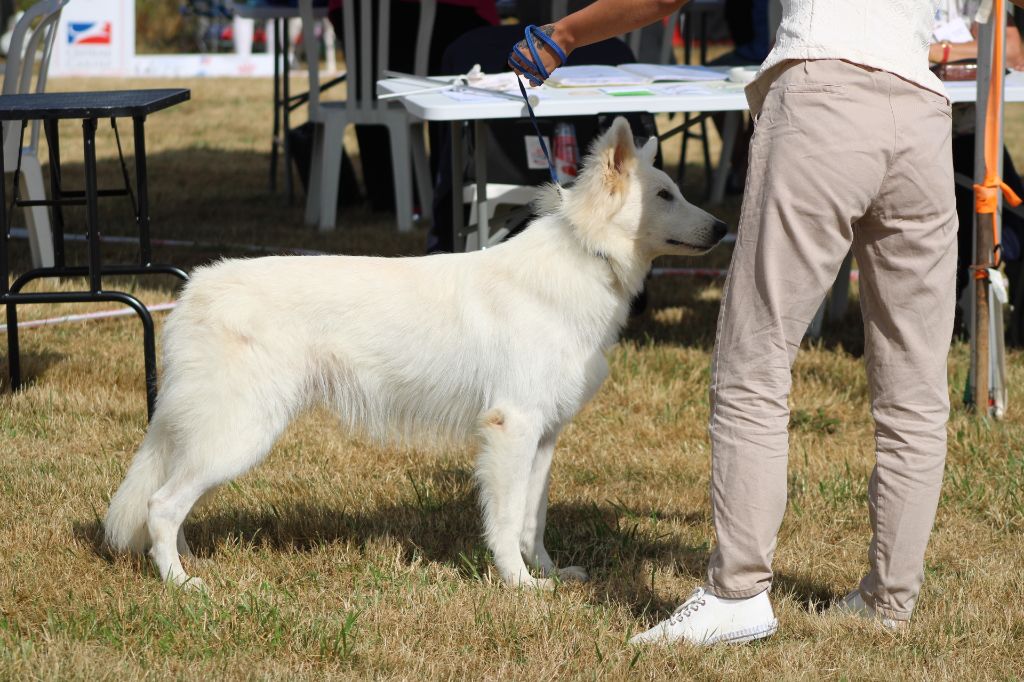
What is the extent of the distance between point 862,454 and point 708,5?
6792 millimetres

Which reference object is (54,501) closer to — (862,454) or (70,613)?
(70,613)

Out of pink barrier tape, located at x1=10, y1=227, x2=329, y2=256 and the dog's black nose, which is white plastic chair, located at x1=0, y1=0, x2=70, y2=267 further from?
the dog's black nose

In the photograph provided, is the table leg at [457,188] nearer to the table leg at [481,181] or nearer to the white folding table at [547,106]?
the white folding table at [547,106]

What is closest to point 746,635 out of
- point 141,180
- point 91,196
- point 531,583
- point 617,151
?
point 531,583

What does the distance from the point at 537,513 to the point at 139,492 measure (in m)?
1.04

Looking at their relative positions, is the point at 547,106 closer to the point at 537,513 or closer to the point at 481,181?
the point at 481,181

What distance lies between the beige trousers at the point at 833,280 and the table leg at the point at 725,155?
6516 mm

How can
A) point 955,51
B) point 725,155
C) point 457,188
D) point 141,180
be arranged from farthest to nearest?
point 725,155
point 457,188
point 955,51
point 141,180

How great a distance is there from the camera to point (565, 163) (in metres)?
5.23

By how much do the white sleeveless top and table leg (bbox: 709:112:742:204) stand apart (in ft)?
21.7

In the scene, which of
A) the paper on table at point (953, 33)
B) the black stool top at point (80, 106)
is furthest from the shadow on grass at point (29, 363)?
the paper on table at point (953, 33)

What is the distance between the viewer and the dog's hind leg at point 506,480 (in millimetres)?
2988

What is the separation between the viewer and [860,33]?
239 cm

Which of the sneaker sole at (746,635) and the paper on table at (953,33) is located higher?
the paper on table at (953,33)
